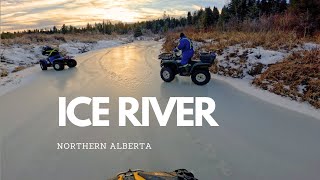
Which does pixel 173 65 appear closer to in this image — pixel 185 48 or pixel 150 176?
pixel 185 48

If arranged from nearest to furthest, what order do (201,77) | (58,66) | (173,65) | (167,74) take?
(201,77) → (167,74) → (173,65) → (58,66)

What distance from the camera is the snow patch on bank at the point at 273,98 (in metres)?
6.44

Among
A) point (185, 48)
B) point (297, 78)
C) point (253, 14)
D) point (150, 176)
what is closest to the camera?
point (150, 176)

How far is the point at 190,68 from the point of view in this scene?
32.0 feet

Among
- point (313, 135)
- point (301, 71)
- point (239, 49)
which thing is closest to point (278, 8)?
point (239, 49)

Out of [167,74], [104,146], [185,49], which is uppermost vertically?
[185,49]

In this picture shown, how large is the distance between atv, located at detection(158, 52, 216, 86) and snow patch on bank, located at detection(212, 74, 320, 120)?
951 mm

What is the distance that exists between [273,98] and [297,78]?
1264 mm

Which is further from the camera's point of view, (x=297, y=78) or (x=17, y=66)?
(x=17, y=66)

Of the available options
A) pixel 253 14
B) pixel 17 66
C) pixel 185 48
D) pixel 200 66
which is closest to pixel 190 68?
pixel 200 66

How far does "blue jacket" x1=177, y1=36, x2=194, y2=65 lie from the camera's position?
965 cm

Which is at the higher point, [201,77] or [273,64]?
[273,64]

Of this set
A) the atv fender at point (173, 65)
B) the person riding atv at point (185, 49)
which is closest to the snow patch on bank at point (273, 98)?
the person riding atv at point (185, 49)

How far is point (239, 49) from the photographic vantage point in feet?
42.1
